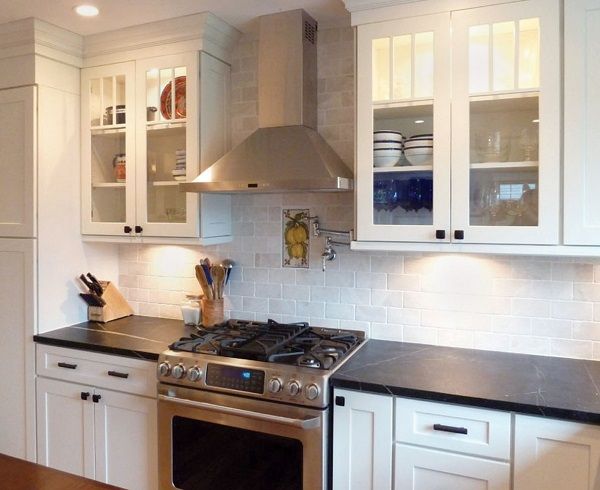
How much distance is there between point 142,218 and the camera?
274 cm

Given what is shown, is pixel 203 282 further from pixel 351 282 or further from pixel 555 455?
pixel 555 455

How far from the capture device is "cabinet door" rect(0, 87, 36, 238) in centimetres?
264

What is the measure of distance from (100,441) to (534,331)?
213 cm

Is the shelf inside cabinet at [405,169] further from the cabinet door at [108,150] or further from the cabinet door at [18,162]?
the cabinet door at [18,162]

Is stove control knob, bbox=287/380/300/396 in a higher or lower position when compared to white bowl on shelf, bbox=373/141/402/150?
lower

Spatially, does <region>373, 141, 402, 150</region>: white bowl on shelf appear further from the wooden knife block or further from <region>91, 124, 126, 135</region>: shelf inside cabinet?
the wooden knife block

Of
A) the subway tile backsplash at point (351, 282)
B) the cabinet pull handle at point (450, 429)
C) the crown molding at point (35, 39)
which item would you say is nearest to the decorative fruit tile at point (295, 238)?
the subway tile backsplash at point (351, 282)

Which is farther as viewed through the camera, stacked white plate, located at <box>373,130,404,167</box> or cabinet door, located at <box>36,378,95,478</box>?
cabinet door, located at <box>36,378,95,478</box>

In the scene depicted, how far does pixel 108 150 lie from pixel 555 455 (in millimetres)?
2576

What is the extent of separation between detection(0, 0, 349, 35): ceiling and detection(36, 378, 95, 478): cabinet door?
184 cm

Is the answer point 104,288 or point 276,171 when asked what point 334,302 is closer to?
point 276,171

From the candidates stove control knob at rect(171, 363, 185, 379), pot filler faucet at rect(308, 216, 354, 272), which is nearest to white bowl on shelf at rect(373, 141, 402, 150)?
pot filler faucet at rect(308, 216, 354, 272)

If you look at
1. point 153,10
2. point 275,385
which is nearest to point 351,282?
point 275,385

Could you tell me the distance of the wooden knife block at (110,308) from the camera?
296 centimetres
